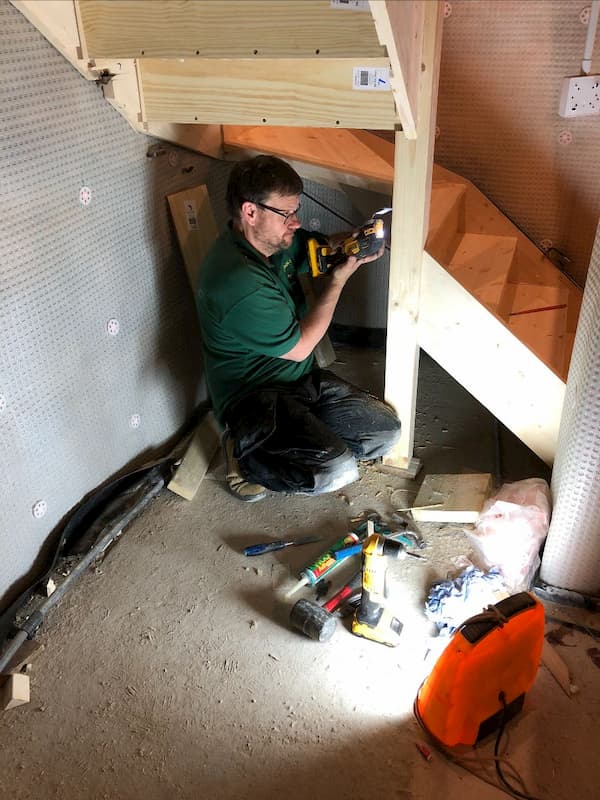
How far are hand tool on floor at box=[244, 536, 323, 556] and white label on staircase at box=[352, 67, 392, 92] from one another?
4.20 feet

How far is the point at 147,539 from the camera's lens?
2.12 meters

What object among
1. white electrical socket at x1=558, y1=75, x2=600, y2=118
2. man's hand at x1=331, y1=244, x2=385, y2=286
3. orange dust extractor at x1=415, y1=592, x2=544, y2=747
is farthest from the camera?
white electrical socket at x1=558, y1=75, x2=600, y2=118

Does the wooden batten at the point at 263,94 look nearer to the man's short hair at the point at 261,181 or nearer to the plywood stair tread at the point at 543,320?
the man's short hair at the point at 261,181

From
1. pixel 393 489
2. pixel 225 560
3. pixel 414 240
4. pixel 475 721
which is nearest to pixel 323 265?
pixel 414 240

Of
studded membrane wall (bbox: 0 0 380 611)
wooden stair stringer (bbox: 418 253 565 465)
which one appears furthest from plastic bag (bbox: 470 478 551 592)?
studded membrane wall (bbox: 0 0 380 611)

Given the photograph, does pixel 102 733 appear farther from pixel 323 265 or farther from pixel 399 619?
pixel 323 265

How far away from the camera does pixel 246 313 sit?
6.47ft

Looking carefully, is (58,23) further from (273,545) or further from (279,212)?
(273,545)

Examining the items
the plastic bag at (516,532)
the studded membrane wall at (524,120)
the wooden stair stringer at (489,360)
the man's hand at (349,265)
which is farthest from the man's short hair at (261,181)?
the plastic bag at (516,532)

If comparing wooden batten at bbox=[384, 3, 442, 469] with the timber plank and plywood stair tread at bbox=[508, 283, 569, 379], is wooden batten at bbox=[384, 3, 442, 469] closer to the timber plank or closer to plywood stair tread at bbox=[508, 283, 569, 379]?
plywood stair tread at bbox=[508, 283, 569, 379]

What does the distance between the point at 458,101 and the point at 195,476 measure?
163 cm

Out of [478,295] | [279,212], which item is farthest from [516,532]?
[279,212]

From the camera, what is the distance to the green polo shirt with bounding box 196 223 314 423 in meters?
1.96

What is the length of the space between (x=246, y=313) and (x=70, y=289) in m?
0.49
